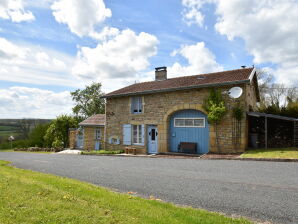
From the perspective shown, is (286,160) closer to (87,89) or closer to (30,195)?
(30,195)

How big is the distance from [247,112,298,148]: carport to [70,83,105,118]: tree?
27.7 meters

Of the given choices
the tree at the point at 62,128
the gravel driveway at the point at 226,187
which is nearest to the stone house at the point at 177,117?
Result: the gravel driveway at the point at 226,187

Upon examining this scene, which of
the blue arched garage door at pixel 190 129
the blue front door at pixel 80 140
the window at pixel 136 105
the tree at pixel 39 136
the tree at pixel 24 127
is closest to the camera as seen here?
the blue arched garage door at pixel 190 129

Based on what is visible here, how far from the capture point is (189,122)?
15.4m

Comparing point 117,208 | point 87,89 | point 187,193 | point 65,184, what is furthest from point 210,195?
point 87,89

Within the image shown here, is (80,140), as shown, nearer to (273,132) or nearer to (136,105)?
(136,105)

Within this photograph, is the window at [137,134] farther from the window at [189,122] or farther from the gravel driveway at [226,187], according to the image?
the gravel driveway at [226,187]

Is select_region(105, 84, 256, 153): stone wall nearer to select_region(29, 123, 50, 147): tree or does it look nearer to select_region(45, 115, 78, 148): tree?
select_region(45, 115, 78, 148): tree

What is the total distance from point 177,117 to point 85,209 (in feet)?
40.2

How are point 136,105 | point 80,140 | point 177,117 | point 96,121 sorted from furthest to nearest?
point 80,140 < point 96,121 < point 136,105 < point 177,117

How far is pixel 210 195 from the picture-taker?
5418 millimetres

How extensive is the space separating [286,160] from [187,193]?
644 centimetres

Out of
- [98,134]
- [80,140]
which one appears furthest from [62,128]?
[98,134]

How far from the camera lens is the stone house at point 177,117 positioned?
1363 centimetres
